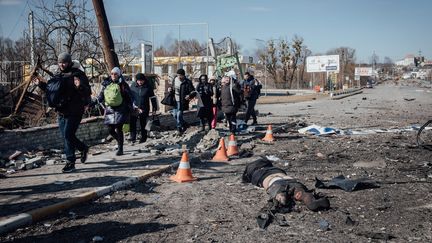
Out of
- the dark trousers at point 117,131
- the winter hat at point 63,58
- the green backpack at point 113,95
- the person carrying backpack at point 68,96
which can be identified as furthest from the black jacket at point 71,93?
the dark trousers at point 117,131

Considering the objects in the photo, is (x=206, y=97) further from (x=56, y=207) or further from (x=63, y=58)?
(x=56, y=207)

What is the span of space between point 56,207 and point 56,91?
8.19 feet

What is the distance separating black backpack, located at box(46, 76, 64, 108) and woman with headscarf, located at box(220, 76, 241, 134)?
5.97 m

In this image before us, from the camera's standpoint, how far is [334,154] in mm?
9875

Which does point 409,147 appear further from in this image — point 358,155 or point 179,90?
point 179,90

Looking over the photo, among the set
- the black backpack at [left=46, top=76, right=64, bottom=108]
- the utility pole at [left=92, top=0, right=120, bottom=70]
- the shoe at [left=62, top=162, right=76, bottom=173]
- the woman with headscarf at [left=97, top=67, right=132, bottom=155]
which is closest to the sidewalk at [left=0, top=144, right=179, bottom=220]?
the shoe at [left=62, top=162, right=76, bottom=173]

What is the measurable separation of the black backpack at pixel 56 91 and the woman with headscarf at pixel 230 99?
597 centimetres

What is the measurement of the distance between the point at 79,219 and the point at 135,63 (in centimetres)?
1910

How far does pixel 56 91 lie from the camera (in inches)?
285

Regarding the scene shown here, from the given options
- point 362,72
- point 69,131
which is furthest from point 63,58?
point 362,72

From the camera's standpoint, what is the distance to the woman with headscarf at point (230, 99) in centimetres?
1251

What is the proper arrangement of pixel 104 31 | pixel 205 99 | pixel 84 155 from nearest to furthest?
pixel 84 155
pixel 104 31
pixel 205 99

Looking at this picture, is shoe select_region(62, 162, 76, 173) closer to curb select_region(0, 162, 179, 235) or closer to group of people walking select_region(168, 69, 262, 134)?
A: curb select_region(0, 162, 179, 235)

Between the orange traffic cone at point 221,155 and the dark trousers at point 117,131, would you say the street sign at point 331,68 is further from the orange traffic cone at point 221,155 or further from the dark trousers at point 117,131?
the dark trousers at point 117,131
